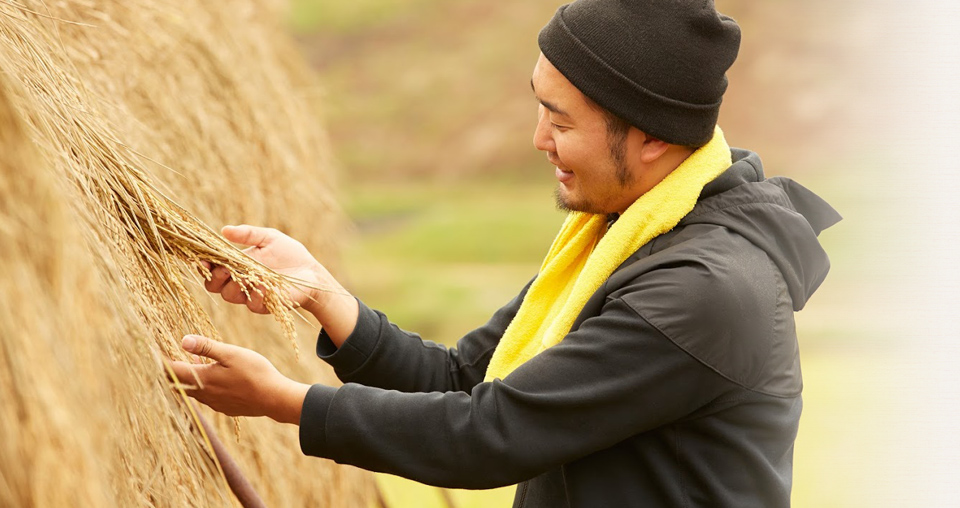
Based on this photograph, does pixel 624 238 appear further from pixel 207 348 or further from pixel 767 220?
pixel 207 348

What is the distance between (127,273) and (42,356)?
367 mm

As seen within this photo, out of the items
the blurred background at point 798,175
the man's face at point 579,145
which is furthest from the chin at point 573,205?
the blurred background at point 798,175

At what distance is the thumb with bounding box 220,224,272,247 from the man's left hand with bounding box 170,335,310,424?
0.84ft

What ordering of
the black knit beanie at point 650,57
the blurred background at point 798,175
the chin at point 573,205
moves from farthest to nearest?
the blurred background at point 798,175
the chin at point 573,205
the black knit beanie at point 650,57

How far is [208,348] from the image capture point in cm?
123

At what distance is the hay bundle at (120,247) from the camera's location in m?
0.79

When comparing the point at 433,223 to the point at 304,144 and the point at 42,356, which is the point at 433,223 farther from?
the point at 42,356

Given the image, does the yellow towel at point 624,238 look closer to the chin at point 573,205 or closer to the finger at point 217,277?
the chin at point 573,205

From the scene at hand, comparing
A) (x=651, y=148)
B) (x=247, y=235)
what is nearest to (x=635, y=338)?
(x=651, y=148)

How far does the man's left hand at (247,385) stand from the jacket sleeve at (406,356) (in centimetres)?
28

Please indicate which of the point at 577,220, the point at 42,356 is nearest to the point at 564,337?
the point at 577,220

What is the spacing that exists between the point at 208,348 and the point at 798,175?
1623cm

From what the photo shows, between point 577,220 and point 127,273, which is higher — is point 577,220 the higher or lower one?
the higher one

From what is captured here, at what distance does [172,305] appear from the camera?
127cm
